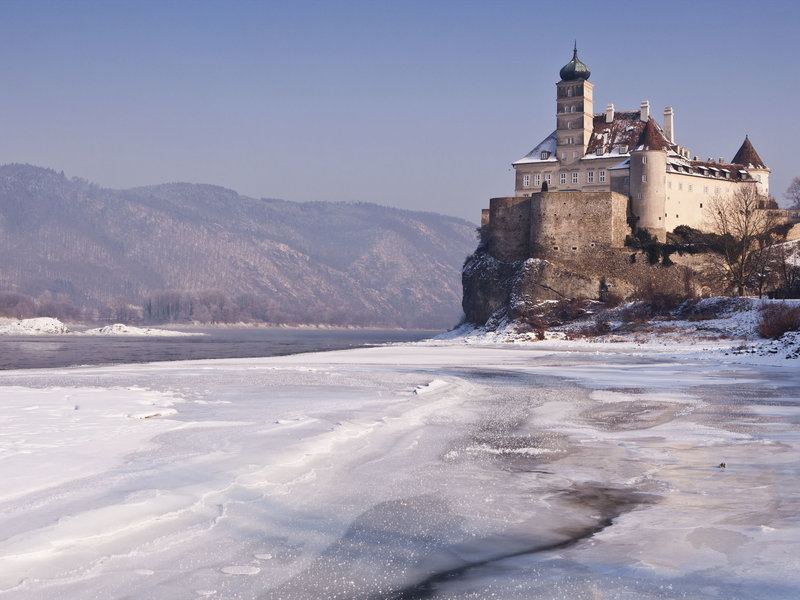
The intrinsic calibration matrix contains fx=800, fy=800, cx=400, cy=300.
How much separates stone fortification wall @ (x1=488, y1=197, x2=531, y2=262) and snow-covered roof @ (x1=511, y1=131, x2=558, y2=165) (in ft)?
26.2

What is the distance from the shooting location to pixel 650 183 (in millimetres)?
64812

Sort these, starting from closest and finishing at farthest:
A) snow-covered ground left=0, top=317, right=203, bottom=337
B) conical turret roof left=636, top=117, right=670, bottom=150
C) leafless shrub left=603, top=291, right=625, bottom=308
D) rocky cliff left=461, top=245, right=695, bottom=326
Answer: leafless shrub left=603, top=291, right=625, bottom=308 → rocky cliff left=461, top=245, right=695, bottom=326 → conical turret roof left=636, top=117, right=670, bottom=150 → snow-covered ground left=0, top=317, right=203, bottom=337

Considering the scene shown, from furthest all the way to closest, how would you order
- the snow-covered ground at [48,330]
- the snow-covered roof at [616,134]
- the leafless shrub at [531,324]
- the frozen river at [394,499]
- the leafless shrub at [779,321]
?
the snow-covered ground at [48,330], the snow-covered roof at [616,134], the leafless shrub at [531,324], the leafless shrub at [779,321], the frozen river at [394,499]

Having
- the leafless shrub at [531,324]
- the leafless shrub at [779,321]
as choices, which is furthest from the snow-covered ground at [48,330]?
the leafless shrub at [779,321]

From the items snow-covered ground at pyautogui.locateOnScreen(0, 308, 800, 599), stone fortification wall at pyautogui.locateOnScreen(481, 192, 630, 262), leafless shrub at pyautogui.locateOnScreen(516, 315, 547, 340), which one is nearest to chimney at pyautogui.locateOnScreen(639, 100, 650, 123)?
stone fortification wall at pyautogui.locateOnScreen(481, 192, 630, 262)

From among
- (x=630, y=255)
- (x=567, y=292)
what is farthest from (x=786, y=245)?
(x=567, y=292)

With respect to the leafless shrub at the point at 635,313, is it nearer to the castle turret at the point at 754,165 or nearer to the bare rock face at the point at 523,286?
the bare rock face at the point at 523,286

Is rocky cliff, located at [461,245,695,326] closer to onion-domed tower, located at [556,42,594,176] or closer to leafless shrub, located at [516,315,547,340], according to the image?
leafless shrub, located at [516,315,547,340]

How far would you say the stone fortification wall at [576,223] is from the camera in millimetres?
63906

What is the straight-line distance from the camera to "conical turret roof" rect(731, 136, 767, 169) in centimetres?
7506

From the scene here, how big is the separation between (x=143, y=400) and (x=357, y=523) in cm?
948

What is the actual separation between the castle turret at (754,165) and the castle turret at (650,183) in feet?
45.5

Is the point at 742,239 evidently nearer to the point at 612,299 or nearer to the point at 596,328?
the point at 612,299

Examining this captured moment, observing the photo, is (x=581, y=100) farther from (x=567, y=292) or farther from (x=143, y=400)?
(x=143, y=400)
